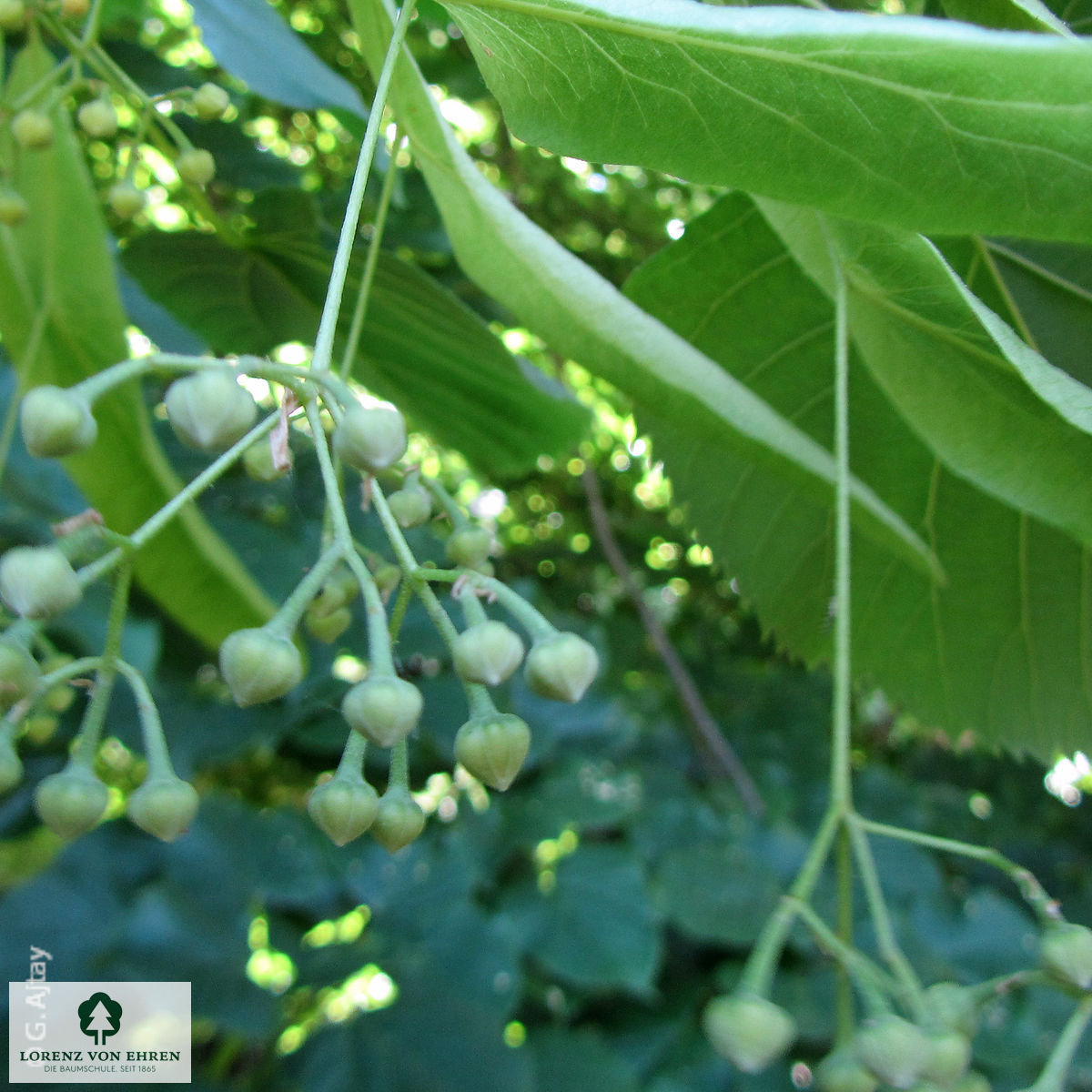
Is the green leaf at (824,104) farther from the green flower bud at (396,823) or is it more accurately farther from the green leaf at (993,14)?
the green flower bud at (396,823)

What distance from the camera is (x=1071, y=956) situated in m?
0.44

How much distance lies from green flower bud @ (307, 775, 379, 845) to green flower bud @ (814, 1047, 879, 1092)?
262 millimetres

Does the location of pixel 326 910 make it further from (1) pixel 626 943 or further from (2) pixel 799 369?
(2) pixel 799 369

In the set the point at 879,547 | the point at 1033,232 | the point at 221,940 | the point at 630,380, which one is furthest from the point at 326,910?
the point at 1033,232

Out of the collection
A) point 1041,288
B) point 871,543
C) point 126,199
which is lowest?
point 871,543

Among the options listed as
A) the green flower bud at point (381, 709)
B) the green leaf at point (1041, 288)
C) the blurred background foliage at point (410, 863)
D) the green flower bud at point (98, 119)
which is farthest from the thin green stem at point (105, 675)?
the green leaf at point (1041, 288)

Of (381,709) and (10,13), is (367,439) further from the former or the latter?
(10,13)

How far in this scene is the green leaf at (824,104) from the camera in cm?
37

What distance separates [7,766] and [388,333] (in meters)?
0.56

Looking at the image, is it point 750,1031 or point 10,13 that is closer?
point 750,1031

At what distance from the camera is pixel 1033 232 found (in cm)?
42

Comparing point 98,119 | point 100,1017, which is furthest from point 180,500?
point 100,1017

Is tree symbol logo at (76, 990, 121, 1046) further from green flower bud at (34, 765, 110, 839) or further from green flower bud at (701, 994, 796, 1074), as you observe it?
green flower bud at (701, 994, 796, 1074)

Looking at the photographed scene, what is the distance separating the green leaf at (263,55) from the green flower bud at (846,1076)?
80 centimetres
